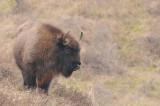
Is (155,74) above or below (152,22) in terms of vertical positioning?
below

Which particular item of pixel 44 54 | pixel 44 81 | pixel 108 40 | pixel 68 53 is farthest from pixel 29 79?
pixel 108 40

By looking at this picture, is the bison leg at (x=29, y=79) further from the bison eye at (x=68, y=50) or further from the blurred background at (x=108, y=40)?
the blurred background at (x=108, y=40)

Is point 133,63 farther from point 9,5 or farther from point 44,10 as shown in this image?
point 9,5

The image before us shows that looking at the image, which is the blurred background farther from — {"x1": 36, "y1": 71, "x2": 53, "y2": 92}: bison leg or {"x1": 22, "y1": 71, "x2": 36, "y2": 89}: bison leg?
{"x1": 22, "y1": 71, "x2": 36, "y2": 89}: bison leg

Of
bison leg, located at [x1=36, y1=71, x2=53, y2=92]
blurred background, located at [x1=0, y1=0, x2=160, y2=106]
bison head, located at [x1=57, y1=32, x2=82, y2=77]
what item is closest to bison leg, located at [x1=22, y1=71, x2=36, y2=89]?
bison leg, located at [x1=36, y1=71, x2=53, y2=92]

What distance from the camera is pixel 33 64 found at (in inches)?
279

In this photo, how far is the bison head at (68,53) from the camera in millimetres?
7367

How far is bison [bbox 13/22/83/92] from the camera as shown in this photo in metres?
7.11

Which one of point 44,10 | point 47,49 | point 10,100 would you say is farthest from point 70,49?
point 44,10

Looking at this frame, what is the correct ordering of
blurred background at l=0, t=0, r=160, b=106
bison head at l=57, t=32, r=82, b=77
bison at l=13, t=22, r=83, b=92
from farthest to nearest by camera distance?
1. blurred background at l=0, t=0, r=160, b=106
2. bison head at l=57, t=32, r=82, b=77
3. bison at l=13, t=22, r=83, b=92

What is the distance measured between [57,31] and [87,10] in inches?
501

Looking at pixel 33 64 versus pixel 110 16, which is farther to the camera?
pixel 110 16

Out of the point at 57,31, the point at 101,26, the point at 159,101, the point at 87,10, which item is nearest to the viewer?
the point at 57,31

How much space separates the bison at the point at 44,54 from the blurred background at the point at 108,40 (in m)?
3.90
